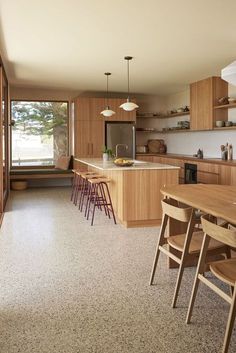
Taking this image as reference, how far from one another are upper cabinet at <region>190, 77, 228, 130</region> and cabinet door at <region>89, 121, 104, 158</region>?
8.20ft

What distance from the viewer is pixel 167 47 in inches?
195

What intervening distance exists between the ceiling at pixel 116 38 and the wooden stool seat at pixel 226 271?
2476mm

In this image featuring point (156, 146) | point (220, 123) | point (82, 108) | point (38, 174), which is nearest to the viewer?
point (220, 123)

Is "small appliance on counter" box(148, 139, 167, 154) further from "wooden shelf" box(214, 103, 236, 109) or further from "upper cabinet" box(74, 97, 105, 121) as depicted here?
"wooden shelf" box(214, 103, 236, 109)

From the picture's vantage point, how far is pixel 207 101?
6988 mm

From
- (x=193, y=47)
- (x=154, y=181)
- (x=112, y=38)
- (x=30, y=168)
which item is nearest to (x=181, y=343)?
(x=154, y=181)

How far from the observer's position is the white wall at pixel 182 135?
725 cm

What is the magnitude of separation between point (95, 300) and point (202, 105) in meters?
5.40

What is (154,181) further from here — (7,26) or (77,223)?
(7,26)

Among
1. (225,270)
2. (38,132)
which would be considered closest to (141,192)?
(225,270)

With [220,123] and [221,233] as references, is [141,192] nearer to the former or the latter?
[220,123]

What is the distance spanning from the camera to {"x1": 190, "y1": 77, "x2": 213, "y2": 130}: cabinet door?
6.90 m

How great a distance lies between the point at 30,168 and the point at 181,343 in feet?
25.0

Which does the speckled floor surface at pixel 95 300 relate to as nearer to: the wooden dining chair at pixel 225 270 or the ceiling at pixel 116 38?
the wooden dining chair at pixel 225 270
